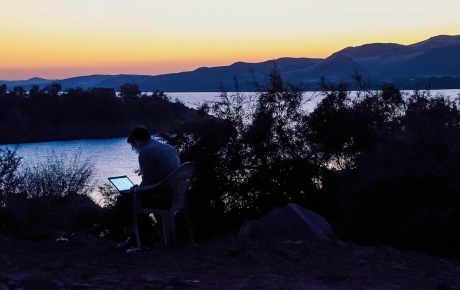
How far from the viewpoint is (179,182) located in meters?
9.24

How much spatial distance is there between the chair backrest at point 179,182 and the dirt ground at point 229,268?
20.7 inches

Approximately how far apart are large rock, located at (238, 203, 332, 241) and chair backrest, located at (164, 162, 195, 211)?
309cm

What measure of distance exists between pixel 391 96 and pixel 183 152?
23.7ft

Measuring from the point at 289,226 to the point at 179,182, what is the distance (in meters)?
4.52

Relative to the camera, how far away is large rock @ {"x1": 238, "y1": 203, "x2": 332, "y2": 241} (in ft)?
41.7

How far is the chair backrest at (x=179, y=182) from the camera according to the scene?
9156mm

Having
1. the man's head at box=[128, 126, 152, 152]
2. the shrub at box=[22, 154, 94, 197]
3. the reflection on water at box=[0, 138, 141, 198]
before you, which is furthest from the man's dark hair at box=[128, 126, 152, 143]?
the reflection on water at box=[0, 138, 141, 198]

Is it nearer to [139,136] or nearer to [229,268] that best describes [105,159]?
[139,136]

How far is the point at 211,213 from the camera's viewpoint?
2131 centimetres

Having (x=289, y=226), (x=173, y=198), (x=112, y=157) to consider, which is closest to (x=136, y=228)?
(x=173, y=198)

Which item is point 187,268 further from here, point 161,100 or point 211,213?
point 161,100

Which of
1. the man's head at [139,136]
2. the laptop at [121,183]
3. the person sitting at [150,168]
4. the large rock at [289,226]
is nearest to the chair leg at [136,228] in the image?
the person sitting at [150,168]

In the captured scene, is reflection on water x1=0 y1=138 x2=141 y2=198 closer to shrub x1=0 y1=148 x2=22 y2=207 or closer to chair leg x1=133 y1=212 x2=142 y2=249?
shrub x1=0 y1=148 x2=22 y2=207

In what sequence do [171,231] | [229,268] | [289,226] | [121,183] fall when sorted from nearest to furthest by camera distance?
[229,268] < [171,231] < [121,183] < [289,226]
